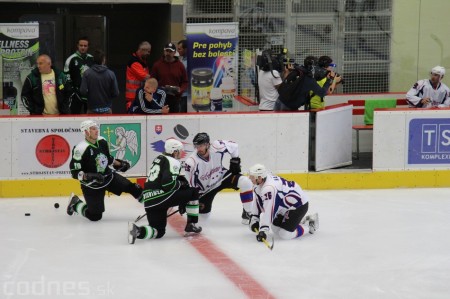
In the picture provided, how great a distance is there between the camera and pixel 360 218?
36.3ft

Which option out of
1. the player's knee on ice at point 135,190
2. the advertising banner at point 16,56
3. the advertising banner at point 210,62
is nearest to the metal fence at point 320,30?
the advertising banner at point 210,62

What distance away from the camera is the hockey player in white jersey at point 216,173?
10.6 meters

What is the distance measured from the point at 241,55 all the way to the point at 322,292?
8.59m

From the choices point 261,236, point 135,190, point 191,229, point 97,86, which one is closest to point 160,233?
point 191,229

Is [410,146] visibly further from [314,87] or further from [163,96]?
[163,96]

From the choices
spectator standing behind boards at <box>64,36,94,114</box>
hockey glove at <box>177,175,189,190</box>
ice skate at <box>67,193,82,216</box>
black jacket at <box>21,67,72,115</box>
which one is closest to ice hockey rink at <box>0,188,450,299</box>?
ice skate at <box>67,193,82,216</box>

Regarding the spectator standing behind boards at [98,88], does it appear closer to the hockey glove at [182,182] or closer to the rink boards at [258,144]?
the rink boards at [258,144]

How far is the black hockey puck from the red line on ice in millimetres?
1784

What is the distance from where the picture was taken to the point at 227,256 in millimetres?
9250

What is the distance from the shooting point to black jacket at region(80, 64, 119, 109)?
12383 mm

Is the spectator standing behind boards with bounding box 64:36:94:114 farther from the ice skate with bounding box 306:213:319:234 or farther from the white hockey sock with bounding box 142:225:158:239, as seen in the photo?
the ice skate with bounding box 306:213:319:234

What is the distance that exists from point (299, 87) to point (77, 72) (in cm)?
289

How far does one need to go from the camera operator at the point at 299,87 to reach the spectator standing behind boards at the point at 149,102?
1.60m

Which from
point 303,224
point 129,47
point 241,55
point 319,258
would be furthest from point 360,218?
point 129,47
